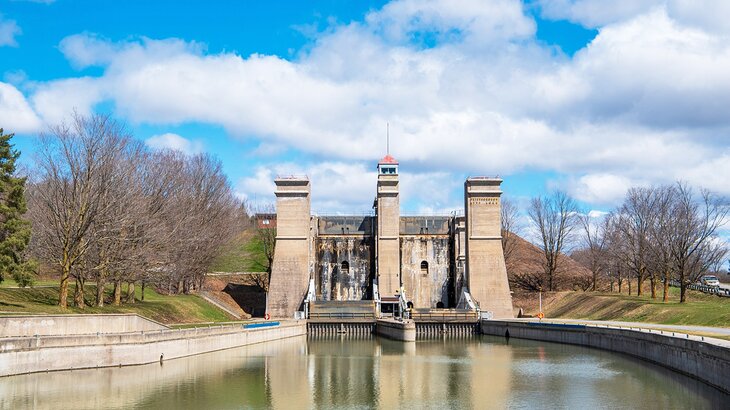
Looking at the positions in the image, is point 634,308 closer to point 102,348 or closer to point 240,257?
point 102,348

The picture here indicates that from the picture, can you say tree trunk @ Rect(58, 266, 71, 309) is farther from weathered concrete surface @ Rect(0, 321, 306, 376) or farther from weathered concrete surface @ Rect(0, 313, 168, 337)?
weathered concrete surface @ Rect(0, 321, 306, 376)

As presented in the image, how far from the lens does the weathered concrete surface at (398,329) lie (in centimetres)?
5247

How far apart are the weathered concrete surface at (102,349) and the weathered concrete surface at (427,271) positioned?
28.3 metres

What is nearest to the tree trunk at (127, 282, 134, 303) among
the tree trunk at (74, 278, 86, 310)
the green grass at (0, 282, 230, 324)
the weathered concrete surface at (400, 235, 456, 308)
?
the green grass at (0, 282, 230, 324)

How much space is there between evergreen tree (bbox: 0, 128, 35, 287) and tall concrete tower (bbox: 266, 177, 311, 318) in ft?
98.8

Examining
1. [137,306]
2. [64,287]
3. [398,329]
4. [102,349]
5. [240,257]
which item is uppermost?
[240,257]

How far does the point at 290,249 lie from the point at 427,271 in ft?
44.8

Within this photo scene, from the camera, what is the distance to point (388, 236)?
6744 cm

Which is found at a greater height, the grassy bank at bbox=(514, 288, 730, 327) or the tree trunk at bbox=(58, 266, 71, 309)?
the tree trunk at bbox=(58, 266, 71, 309)

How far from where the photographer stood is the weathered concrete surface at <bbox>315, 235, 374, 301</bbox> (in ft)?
227

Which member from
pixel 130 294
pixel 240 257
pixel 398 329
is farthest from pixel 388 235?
pixel 130 294

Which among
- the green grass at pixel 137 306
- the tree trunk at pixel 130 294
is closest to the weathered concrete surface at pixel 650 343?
the green grass at pixel 137 306

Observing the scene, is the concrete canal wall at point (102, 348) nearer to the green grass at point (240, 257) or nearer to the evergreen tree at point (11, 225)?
the evergreen tree at point (11, 225)

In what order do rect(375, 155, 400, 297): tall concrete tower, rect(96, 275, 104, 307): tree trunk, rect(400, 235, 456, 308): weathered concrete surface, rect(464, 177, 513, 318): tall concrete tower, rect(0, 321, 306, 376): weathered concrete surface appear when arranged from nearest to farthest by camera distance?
rect(0, 321, 306, 376): weathered concrete surface, rect(96, 275, 104, 307): tree trunk, rect(464, 177, 513, 318): tall concrete tower, rect(375, 155, 400, 297): tall concrete tower, rect(400, 235, 456, 308): weathered concrete surface
